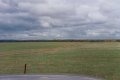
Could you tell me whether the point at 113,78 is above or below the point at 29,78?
below

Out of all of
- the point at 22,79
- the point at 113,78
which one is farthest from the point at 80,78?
the point at 113,78

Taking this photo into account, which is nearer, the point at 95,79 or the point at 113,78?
the point at 95,79

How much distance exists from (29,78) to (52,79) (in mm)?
306

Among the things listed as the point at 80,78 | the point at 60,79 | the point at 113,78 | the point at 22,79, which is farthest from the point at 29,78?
the point at 113,78

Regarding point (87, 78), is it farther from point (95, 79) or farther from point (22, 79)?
point (22, 79)

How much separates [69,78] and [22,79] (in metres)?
0.61

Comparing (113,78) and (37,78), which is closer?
(37,78)

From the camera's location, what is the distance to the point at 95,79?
4.49 metres

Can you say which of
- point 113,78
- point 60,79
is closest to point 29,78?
point 60,79

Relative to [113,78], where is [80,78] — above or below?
above

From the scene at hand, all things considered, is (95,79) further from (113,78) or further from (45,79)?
(113,78)

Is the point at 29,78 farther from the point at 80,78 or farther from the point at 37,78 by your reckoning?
the point at 80,78

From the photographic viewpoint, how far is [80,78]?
4.53m

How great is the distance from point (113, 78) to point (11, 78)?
21.1 m
